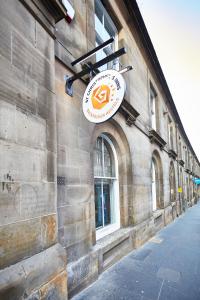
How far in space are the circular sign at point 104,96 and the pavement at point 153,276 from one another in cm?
297

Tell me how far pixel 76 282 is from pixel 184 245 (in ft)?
14.7

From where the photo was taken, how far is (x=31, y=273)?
230 cm

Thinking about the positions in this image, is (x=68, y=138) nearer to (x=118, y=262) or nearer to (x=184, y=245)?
(x=118, y=262)

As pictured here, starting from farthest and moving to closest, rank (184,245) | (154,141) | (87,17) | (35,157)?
(154,141)
(184,245)
(87,17)
(35,157)

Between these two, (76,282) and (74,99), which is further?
(74,99)

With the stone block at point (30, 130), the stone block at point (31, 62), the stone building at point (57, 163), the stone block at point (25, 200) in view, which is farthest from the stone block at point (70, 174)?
the stone block at point (31, 62)

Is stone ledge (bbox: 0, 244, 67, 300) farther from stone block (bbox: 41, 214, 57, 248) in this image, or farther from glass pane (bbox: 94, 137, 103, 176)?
glass pane (bbox: 94, 137, 103, 176)

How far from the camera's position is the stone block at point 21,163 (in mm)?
2186

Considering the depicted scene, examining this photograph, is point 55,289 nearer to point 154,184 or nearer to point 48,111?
point 48,111

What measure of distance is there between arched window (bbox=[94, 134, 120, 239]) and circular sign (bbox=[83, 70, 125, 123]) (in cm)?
168

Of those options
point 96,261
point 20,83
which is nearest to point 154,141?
point 96,261

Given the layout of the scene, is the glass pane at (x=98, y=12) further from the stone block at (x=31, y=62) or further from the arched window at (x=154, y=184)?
the arched window at (x=154, y=184)

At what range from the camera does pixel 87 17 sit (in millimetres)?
4645

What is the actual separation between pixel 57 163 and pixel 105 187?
2.30 m
